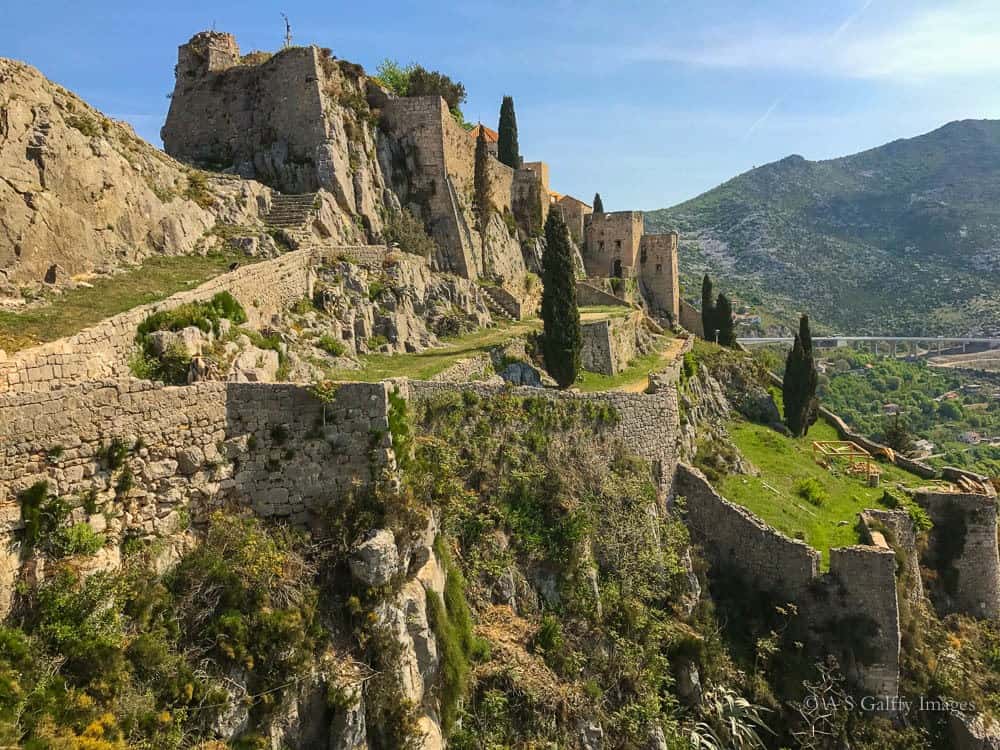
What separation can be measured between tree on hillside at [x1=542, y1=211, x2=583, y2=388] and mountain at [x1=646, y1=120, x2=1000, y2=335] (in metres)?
83.5

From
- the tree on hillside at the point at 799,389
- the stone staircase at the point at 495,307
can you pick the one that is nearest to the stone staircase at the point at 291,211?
the stone staircase at the point at 495,307

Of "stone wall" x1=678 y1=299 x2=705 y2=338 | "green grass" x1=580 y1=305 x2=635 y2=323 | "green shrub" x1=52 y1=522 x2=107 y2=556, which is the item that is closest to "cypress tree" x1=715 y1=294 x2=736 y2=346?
"stone wall" x1=678 y1=299 x2=705 y2=338

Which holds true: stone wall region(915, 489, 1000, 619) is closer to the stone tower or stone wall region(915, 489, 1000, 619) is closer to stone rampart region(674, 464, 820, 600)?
stone rampart region(674, 464, 820, 600)

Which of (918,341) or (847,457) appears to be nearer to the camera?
(847,457)

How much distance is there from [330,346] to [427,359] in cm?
384

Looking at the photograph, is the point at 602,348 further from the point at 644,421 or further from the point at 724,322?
the point at 724,322

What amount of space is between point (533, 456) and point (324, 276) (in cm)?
1121

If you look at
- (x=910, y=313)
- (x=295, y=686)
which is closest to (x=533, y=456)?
(x=295, y=686)

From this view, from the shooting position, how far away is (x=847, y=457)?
31578mm

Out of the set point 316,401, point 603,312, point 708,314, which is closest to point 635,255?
point 708,314

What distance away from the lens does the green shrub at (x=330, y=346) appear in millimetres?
19703

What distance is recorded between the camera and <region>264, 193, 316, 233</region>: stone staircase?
26.1 meters

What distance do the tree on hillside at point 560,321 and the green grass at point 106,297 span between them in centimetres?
1088

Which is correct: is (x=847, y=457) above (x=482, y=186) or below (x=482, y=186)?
below
